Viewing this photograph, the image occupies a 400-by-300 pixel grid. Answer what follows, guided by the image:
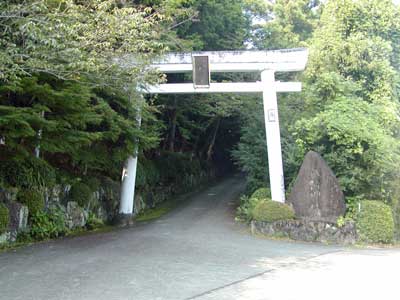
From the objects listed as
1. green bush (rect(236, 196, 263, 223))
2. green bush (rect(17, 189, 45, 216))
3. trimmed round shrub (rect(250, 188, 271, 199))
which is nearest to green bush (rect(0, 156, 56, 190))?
green bush (rect(17, 189, 45, 216))

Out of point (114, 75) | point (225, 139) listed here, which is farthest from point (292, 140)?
point (225, 139)

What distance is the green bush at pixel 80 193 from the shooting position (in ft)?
39.1

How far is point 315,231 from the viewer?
11.2 m

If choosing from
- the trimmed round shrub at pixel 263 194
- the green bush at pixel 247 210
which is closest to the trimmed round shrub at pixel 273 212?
the green bush at pixel 247 210

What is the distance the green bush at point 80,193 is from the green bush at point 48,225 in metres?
0.86

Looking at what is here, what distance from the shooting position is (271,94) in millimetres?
12984

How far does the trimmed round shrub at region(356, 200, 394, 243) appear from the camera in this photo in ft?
36.1

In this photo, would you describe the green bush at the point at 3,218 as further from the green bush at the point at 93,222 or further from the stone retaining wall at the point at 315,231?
the stone retaining wall at the point at 315,231

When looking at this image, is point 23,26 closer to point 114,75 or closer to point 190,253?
point 114,75

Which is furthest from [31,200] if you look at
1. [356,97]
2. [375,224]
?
[356,97]

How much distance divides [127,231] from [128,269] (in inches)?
191

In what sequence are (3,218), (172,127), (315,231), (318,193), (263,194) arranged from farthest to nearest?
(172,127) < (263,194) < (318,193) < (315,231) < (3,218)

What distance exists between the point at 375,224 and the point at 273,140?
3.83 meters

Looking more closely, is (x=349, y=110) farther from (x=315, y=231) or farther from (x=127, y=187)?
(x=127, y=187)
